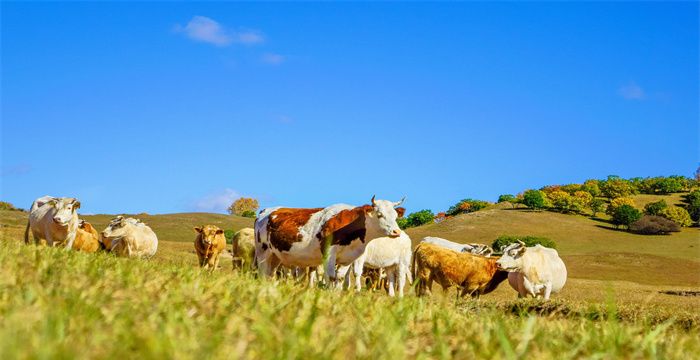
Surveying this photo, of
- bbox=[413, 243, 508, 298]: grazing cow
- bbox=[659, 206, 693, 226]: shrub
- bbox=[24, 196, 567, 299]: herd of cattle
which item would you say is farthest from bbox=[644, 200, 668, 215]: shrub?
bbox=[413, 243, 508, 298]: grazing cow

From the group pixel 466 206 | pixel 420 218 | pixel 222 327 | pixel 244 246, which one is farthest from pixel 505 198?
pixel 222 327

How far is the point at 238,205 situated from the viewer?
15862 centimetres

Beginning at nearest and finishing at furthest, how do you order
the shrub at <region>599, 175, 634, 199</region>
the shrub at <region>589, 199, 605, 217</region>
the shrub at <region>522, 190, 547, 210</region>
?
the shrub at <region>589, 199, 605, 217</region>
the shrub at <region>522, 190, 547, 210</region>
the shrub at <region>599, 175, 634, 199</region>

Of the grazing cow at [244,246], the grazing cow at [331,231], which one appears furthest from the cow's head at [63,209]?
the grazing cow at [331,231]

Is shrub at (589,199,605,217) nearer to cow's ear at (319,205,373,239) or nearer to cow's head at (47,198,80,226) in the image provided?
cow's head at (47,198,80,226)

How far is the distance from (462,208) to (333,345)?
114 m

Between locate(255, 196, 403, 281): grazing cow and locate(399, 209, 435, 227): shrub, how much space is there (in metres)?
90.3

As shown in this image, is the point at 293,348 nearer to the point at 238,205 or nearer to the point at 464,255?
the point at 464,255

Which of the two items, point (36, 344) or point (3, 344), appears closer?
point (3, 344)

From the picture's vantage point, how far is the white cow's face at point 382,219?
583 inches

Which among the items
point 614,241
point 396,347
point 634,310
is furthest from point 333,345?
point 614,241

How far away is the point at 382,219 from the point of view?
14852 mm

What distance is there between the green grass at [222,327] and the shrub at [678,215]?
9215cm

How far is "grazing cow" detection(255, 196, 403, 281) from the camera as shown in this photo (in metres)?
14.9
